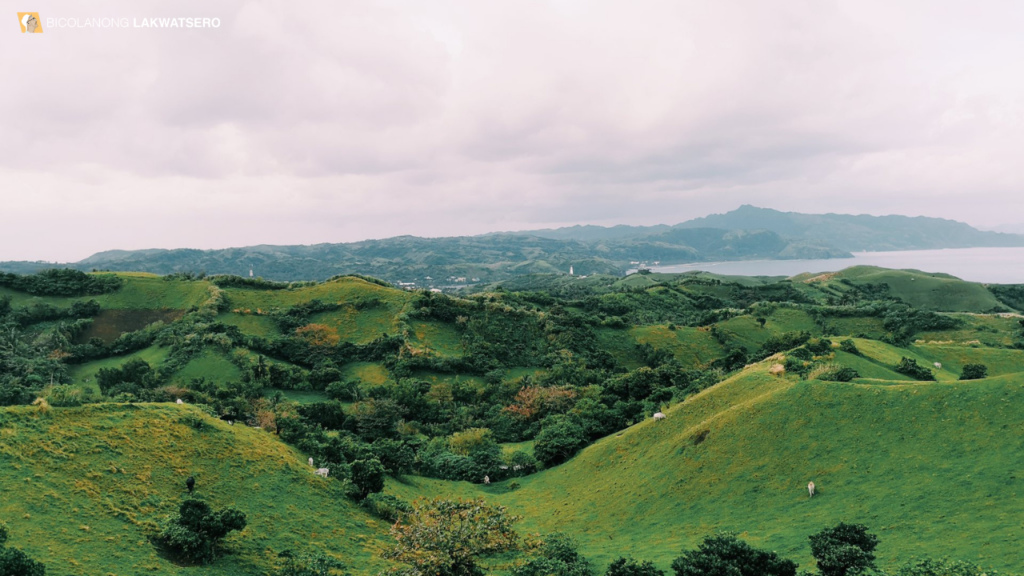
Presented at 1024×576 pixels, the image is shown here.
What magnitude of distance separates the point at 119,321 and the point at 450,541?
4632 inches

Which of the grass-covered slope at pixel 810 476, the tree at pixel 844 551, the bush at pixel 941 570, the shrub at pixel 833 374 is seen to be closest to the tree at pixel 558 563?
the grass-covered slope at pixel 810 476

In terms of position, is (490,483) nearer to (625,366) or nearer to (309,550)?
(309,550)

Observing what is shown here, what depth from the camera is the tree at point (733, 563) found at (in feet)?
80.4

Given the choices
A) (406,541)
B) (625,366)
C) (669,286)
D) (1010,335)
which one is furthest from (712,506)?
(669,286)

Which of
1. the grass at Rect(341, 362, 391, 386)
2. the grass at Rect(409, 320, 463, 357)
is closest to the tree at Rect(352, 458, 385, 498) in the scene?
the grass at Rect(341, 362, 391, 386)

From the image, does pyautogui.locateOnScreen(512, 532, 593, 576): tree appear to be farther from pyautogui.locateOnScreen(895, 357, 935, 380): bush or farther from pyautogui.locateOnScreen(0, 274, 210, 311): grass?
pyautogui.locateOnScreen(0, 274, 210, 311): grass

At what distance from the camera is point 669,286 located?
647ft

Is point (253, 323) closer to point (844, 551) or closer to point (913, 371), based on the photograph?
point (844, 551)

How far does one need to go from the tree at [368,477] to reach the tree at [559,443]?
2045 centimetres

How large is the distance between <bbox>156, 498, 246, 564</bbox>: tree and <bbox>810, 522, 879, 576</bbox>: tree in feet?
105

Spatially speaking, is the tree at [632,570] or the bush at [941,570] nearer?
the bush at [941,570]

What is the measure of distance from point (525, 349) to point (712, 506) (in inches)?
2913

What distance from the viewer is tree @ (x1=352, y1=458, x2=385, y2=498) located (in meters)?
43.8

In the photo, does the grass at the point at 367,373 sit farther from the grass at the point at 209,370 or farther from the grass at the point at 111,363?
the grass at the point at 111,363
